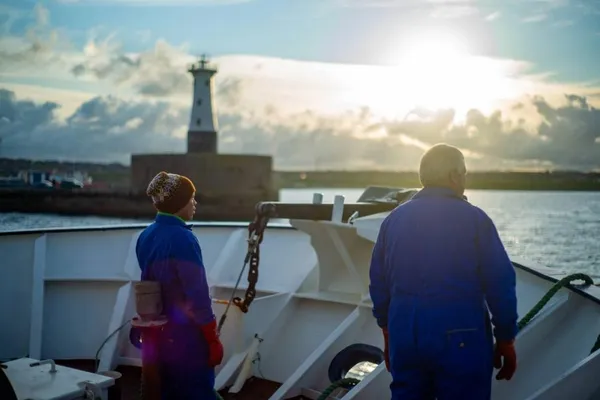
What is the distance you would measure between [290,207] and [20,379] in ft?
7.44

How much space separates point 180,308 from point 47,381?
0.76 meters

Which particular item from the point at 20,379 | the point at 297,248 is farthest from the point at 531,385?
the point at 297,248

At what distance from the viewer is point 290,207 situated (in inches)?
191

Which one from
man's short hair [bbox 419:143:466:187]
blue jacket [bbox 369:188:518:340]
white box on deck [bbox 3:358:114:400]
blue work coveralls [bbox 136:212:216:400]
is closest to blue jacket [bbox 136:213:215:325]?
blue work coveralls [bbox 136:212:216:400]

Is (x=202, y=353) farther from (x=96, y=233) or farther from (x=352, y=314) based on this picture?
(x=96, y=233)

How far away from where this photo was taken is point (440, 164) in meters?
2.56

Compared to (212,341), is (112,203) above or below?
below

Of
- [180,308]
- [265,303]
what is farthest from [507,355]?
[265,303]

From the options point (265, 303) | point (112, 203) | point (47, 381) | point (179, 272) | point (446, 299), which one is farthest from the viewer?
point (112, 203)

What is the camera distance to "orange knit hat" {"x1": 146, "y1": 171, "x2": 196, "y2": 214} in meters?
3.03

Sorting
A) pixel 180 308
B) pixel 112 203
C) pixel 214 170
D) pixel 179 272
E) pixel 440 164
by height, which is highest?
pixel 214 170

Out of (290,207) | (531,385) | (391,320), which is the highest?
(290,207)

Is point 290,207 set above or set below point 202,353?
above

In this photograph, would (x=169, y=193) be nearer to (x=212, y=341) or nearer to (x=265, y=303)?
(x=212, y=341)
